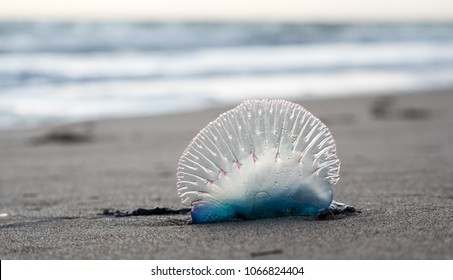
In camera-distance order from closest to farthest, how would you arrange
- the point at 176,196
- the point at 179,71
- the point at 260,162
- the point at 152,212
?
the point at 260,162 → the point at 152,212 → the point at 176,196 → the point at 179,71

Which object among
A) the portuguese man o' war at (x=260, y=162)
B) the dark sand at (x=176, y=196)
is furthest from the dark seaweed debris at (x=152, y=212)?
the portuguese man o' war at (x=260, y=162)

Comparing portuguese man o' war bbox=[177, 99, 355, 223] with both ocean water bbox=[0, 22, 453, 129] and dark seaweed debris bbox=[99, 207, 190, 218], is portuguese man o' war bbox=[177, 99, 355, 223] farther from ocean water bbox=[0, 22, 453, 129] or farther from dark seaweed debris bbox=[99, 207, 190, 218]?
ocean water bbox=[0, 22, 453, 129]

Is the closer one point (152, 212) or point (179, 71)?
point (152, 212)

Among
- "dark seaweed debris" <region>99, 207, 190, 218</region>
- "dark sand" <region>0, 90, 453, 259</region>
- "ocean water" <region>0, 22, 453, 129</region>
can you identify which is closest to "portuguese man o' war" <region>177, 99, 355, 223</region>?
"dark sand" <region>0, 90, 453, 259</region>

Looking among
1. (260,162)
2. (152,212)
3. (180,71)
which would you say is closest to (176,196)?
(152,212)

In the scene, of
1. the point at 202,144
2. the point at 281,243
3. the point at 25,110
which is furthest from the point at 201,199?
the point at 25,110

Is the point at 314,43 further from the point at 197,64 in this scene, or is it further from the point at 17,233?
the point at 17,233

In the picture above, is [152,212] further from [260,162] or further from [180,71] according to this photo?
[180,71]
